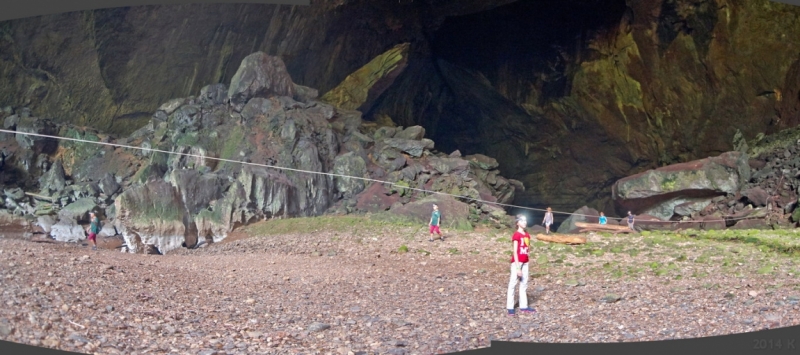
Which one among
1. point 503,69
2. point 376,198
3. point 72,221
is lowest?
point 72,221

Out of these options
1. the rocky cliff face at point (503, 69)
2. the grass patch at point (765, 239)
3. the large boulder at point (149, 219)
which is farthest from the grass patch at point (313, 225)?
the grass patch at point (765, 239)

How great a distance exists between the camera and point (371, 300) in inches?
272

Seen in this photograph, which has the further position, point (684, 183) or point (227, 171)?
point (684, 183)

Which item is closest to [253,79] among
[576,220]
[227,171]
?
[227,171]

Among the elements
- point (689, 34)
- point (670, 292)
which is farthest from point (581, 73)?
point (670, 292)

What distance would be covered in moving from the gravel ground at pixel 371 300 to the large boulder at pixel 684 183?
312 inches

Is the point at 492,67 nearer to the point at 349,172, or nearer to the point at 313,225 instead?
the point at 349,172

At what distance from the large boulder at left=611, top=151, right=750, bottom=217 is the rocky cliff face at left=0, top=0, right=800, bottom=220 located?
1.59 m

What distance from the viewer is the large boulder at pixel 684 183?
688 inches

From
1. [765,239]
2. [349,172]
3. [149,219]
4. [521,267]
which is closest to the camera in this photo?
[521,267]

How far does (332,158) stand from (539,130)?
9.56 metres

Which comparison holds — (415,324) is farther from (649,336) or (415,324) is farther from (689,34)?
(689,34)

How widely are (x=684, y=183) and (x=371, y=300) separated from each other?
13.6 m

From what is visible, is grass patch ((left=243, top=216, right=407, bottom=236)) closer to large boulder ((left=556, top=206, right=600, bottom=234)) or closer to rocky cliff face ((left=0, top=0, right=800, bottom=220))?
rocky cliff face ((left=0, top=0, right=800, bottom=220))
